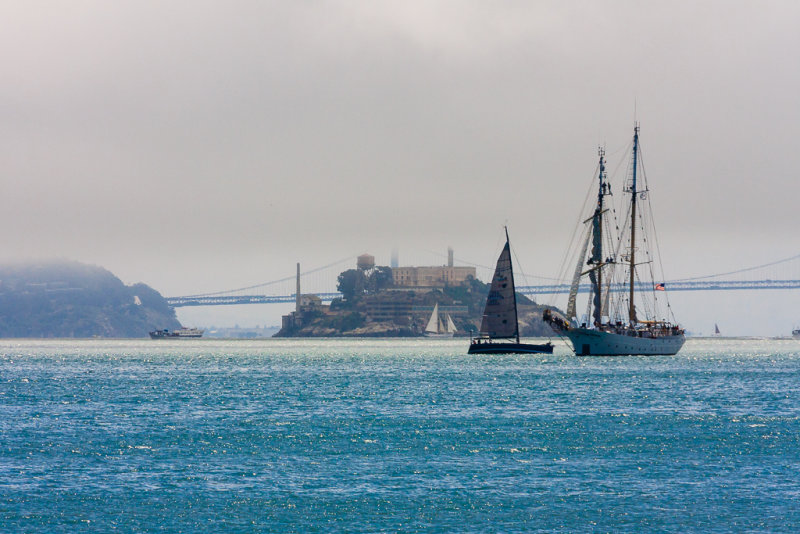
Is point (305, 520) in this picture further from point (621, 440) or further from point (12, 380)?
point (12, 380)

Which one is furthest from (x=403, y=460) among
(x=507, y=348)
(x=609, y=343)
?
(x=507, y=348)

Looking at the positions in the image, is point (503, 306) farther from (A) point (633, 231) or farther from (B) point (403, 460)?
(B) point (403, 460)

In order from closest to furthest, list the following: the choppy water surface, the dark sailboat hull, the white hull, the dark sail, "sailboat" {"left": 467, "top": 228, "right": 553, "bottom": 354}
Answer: the choppy water surface < the white hull < "sailboat" {"left": 467, "top": 228, "right": 553, "bottom": 354} < the dark sail < the dark sailboat hull

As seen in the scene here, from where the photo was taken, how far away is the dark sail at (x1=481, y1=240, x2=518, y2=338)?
12406cm

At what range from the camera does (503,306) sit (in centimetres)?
12438

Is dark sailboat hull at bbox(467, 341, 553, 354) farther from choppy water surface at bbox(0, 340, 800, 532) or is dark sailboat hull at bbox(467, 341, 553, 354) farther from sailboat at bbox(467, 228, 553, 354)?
choppy water surface at bbox(0, 340, 800, 532)

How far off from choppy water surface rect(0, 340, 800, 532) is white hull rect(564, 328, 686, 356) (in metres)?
49.8

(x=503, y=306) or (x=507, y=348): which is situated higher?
(x=503, y=306)

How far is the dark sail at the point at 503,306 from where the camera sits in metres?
124

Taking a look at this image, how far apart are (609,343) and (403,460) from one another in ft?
281

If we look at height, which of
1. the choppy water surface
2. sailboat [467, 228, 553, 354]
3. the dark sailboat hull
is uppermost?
sailboat [467, 228, 553, 354]

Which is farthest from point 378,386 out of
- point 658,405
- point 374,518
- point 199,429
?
point 374,518

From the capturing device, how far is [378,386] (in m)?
76.1

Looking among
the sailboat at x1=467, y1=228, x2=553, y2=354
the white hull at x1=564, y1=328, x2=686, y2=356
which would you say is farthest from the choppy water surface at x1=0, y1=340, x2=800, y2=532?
the sailboat at x1=467, y1=228, x2=553, y2=354
